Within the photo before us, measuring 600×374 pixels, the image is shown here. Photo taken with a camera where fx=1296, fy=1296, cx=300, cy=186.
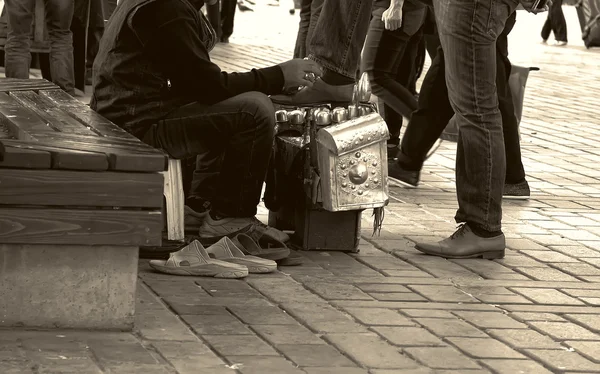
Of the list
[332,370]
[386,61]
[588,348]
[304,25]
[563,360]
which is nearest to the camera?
[332,370]

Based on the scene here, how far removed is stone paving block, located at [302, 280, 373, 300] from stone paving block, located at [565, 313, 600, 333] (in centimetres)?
69

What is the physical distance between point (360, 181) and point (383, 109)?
273 cm

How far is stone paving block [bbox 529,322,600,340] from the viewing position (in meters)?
4.09

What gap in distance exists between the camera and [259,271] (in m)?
4.73

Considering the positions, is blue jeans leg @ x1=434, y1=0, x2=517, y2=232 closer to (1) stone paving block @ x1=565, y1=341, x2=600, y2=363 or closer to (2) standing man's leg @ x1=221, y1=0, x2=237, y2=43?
(1) stone paving block @ x1=565, y1=341, x2=600, y2=363

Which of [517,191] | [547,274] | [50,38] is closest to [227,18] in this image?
[50,38]

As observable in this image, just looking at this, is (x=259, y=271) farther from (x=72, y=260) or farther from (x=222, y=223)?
(x=72, y=260)

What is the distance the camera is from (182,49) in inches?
183

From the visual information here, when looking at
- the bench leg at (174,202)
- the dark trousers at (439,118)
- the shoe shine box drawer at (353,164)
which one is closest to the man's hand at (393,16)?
the dark trousers at (439,118)

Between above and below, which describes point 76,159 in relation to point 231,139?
above

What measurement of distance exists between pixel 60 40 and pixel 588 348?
5.91 metres

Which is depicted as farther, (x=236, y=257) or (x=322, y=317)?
(x=236, y=257)

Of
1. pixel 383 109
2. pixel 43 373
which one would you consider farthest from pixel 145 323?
pixel 383 109

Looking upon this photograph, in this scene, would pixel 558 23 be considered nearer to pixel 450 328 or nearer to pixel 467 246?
pixel 467 246
